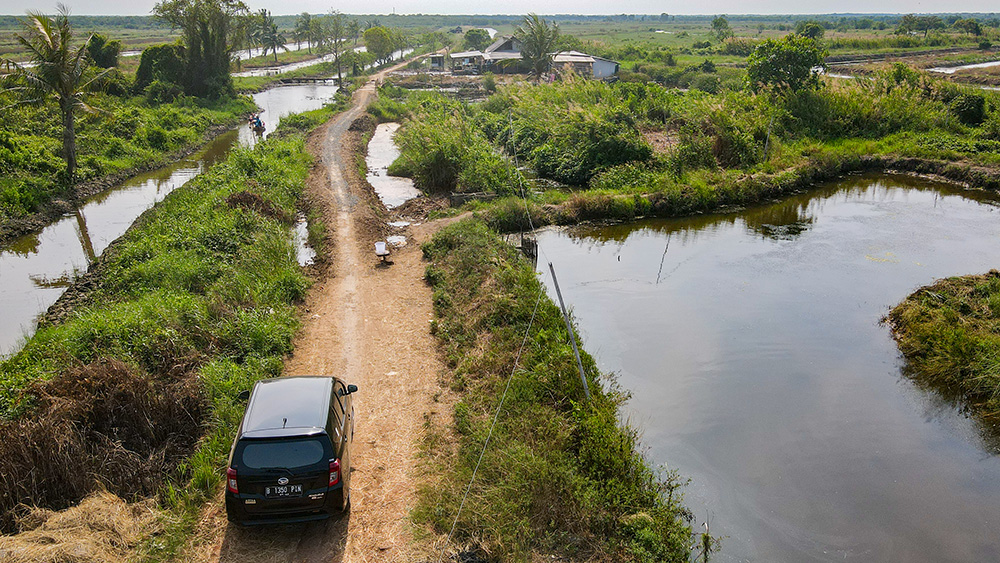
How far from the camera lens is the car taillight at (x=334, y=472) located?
319 inches

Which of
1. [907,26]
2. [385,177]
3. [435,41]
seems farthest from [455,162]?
[907,26]

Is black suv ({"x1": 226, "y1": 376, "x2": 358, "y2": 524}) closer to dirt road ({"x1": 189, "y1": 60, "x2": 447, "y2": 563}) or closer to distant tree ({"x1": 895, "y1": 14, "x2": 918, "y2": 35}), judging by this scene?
dirt road ({"x1": 189, "y1": 60, "x2": 447, "y2": 563})

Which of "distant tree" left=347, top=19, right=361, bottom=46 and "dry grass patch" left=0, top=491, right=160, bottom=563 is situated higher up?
"distant tree" left=347, top=19, right=361, bottom=46

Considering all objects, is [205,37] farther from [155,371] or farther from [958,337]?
[958,337]

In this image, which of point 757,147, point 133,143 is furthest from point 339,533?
point 133,143

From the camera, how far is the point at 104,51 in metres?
53.3

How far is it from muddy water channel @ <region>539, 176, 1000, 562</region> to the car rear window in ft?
21.0

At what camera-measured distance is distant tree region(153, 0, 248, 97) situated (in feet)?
171

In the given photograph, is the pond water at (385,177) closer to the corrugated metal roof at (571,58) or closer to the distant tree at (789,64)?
the distant tree at (789,64)

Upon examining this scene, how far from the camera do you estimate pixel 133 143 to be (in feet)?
119

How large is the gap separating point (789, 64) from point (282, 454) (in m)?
38.8

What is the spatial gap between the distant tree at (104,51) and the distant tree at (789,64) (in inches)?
2054

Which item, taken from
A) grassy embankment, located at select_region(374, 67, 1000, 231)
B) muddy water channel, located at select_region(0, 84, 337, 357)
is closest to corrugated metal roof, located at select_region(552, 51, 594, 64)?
grassy embankment, located at select_region(374, 67, 1000, 231)

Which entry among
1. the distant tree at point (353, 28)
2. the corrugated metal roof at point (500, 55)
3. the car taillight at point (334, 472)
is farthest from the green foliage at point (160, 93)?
the distant tree at point (353, 28)
